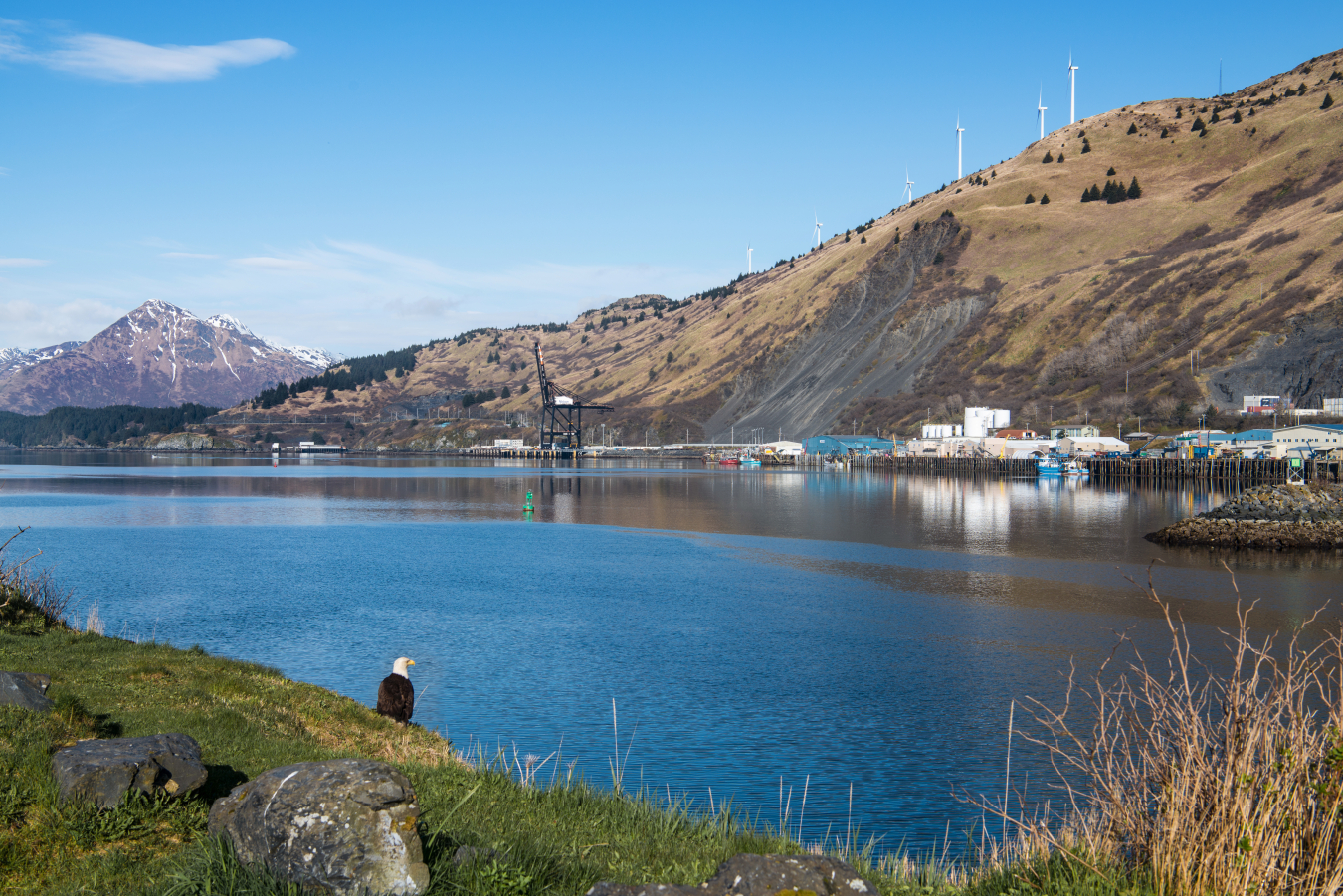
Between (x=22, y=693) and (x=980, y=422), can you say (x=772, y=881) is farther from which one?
(x=980, y=422)

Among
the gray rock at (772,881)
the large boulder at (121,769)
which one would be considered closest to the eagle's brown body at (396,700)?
the large boulder at (121,769)

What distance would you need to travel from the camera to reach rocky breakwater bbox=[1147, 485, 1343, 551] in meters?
53.1

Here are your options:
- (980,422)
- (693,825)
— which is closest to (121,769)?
(693,825)

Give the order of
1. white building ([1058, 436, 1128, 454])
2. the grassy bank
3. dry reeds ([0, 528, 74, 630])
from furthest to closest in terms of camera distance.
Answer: white building ([1058, 436, 1128, 454]) → dry reeds ([0, 528, 74, 630]) → the grassy bank

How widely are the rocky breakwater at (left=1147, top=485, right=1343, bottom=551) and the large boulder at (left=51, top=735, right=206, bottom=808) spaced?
55650 mm

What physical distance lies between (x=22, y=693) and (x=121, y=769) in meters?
3.21

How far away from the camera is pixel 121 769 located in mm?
8664

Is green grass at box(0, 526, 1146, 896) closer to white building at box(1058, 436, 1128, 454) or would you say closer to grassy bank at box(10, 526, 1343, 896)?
grassy bank at box(10, 526, 1343, 896)

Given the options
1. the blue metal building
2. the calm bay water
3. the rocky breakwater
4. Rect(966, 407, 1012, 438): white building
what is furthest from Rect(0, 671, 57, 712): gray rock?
the blue metal building

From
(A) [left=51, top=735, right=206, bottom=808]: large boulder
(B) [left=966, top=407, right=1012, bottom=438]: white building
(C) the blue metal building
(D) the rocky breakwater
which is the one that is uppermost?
(B) [left=966, top=407, right=1012, bottom=438]: white building

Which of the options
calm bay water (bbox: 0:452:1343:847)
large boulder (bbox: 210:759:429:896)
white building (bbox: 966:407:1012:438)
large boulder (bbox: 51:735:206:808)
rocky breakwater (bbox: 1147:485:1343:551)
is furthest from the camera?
white building (bbox: 966:407:1012:438)

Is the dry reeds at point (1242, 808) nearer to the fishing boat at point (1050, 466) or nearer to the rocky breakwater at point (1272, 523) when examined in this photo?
the rocky breakwater at point (1272, 523)

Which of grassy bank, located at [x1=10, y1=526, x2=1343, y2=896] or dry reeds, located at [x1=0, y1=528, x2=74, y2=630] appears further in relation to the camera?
dry reeds, located at [x1=0, y1=528, x2=74, y2=630]

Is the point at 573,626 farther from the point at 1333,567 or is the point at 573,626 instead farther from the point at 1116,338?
the point at 1116,338
